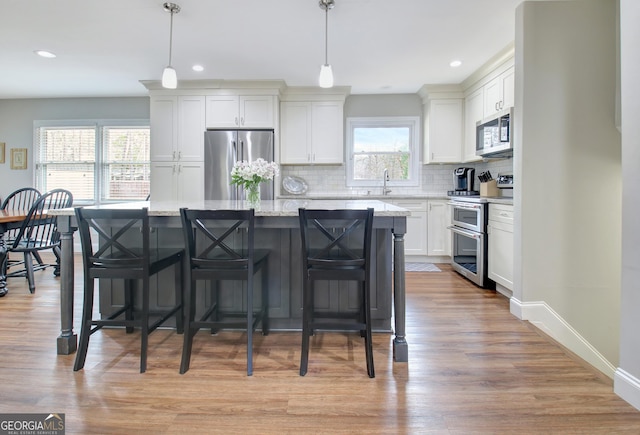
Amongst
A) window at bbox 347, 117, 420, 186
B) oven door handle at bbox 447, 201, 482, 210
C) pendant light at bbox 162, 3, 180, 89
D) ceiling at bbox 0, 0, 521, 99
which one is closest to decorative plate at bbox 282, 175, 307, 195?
window at bbox 347, 117, 420, 186

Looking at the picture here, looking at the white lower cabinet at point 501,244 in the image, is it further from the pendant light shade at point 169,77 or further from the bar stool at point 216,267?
the pendant light shade at point 169,77

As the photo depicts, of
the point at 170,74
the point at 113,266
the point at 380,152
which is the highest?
the point at 170,74

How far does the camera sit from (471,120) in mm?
4633

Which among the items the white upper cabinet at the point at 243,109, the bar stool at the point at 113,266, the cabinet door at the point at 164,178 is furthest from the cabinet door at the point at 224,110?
the bar stool at the point at 113,266

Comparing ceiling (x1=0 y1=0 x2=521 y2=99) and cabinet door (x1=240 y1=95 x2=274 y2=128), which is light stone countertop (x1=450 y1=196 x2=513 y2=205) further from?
cabinet door (x1=240 y1=95 x2=274 y2=128)

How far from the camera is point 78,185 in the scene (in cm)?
554

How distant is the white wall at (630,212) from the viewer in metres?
1.63

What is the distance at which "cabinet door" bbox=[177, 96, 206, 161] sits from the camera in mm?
4738

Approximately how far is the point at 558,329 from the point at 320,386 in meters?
2.05

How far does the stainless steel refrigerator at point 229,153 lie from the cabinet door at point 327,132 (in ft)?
2.26

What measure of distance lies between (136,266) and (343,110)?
4070 mm

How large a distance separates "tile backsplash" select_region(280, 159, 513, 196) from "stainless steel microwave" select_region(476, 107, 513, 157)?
3.67 ft

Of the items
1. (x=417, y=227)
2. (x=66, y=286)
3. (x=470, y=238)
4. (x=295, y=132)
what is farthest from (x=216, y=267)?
(x=417, y=227)

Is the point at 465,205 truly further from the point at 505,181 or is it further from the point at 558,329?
the point at 558,329
